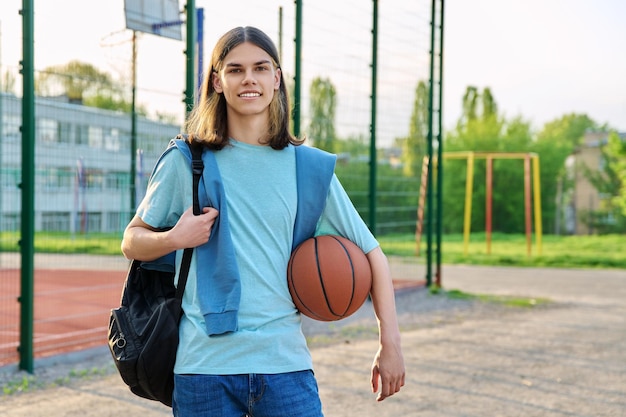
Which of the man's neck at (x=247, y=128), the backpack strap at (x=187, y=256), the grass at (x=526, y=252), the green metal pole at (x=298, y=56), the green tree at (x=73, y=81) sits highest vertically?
the green metal pole at (x=298, y=56)

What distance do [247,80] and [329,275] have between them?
611mm

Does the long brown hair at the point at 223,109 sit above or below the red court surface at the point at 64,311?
above

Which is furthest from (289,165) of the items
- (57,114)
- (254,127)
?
(57,114)

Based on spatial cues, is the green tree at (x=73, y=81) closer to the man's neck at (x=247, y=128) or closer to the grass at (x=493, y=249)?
the grass at (x=493, y=249)

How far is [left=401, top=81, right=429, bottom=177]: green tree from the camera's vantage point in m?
11.6

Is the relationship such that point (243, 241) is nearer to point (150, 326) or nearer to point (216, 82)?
point (150, 326)

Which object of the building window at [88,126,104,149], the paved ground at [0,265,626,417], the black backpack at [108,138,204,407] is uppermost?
the building window at [88,126,104,149]

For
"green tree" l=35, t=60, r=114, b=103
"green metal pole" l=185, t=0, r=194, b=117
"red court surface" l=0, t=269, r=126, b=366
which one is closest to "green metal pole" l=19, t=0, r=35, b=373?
"red court surface" l=0, t=269, r=126, b=366

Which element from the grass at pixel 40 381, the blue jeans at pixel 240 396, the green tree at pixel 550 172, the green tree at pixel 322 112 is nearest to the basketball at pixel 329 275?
the blue jeans at pixel 240 396

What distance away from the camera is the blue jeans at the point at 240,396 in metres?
2.26

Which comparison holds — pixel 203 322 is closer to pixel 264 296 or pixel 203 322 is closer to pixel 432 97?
pixel 264 296

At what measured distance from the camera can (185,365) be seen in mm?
2311

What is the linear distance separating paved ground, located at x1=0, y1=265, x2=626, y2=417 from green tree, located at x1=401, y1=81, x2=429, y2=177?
189 centimetres

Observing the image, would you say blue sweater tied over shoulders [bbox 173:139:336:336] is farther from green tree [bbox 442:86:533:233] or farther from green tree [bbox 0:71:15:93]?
green tree [bbox 442:86:533:233]
